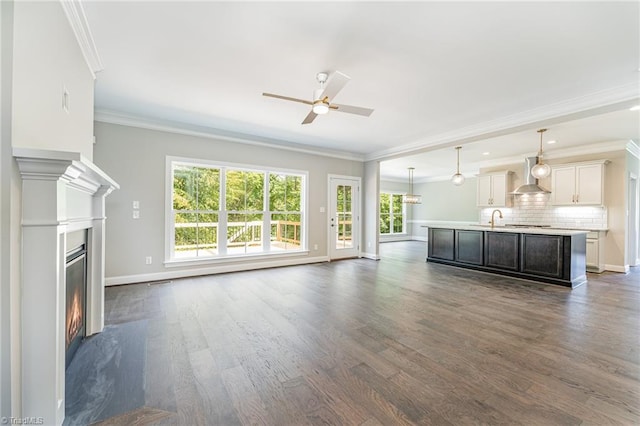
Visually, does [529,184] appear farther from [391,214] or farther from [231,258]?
[231,258]

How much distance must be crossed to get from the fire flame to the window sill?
2.36 metres

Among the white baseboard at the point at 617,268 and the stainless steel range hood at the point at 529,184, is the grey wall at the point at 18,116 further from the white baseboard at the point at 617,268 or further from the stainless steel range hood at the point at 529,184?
the white baseboard at the point at 617,268

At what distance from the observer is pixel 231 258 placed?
5.34 m

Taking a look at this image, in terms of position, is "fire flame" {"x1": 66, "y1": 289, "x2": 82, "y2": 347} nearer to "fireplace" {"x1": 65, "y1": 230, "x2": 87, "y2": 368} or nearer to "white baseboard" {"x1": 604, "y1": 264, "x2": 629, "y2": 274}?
→ "fireplace" {"x1": 65, "y1": 230, "x2": 87, "y2": 368}

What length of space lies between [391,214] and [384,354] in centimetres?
1000

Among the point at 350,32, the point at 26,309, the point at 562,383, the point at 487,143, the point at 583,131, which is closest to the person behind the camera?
the point at 26,309

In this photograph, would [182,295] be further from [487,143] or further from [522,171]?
[522,171]

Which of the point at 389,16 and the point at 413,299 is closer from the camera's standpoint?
the point at 389,16

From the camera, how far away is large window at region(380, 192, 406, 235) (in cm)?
1168

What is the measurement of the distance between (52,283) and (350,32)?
2.62 metres

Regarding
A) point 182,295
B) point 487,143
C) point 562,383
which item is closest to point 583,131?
point 487,143

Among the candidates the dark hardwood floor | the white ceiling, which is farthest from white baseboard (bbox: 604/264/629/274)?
the white ceiling

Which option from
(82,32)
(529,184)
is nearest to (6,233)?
(82,32)

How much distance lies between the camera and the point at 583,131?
5031 millimetres
